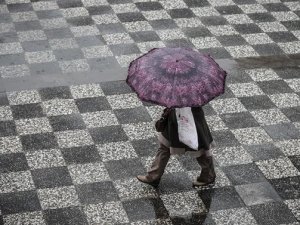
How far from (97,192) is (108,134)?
1129mm

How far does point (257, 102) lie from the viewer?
29.3 feet

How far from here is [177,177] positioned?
24.5 feet

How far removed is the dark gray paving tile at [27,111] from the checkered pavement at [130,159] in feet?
0.04

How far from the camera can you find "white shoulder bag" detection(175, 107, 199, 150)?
661 cm

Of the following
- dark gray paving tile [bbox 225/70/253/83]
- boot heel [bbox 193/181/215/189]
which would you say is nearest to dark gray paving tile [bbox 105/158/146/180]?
boot heel [bbox 193/181/215/189]

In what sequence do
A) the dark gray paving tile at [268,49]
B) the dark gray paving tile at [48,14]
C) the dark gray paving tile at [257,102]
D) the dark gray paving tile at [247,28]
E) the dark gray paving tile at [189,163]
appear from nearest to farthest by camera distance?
the dark gray paving tile at [189,163], the dark gray paving tile at [257,102], the dark gray paving tile at [268,49], the dark gray paving tile at [247,28], the dark gray paving tile at [48,14]

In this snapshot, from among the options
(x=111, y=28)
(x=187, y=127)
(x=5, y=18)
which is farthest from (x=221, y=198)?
(x=5, y=18)

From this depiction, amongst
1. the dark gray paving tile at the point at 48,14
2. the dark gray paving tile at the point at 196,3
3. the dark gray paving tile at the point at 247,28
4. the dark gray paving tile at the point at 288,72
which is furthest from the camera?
the dark gray paving tile at the point at 196,3

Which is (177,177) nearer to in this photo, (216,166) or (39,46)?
(216,166)

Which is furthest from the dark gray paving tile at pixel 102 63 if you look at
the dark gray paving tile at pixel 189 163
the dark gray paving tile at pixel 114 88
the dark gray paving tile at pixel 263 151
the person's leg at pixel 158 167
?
the person's leg at pixel 158 167

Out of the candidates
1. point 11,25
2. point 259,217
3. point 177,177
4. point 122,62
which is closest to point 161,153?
point 177,177

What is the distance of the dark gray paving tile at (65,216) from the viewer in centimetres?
677

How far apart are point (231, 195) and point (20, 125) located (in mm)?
2790

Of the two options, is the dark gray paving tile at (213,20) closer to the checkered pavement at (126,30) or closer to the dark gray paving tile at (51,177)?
the checkered pavement at (126,30)
